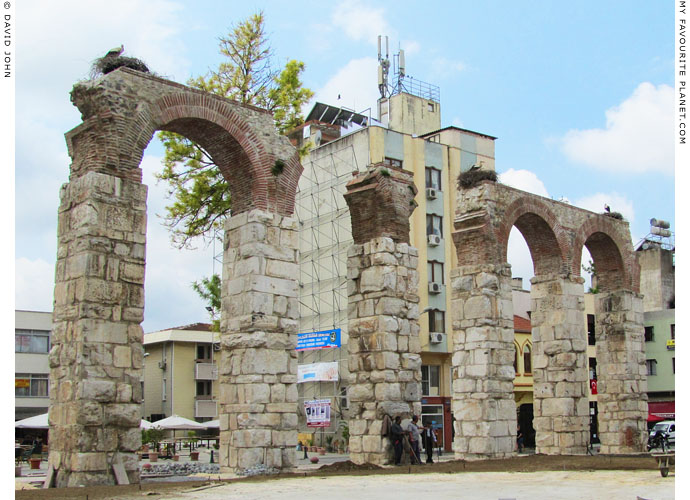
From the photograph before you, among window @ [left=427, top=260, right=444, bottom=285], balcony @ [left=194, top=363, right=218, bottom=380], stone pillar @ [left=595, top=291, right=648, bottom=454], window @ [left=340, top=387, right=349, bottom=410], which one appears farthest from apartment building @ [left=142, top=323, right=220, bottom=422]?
stone pillar @ [left=595, top=291, right=648, bottom=454]

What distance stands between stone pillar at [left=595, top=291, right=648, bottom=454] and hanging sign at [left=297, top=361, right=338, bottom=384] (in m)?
11.5

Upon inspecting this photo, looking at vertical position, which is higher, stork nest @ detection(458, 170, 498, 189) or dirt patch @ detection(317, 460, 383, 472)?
stork nest @ detection(458, 170, 498, 189)

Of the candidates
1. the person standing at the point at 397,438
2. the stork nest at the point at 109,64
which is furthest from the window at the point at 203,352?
the stork nest at the point at 109,64

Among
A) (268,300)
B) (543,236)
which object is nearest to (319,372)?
(543,236)

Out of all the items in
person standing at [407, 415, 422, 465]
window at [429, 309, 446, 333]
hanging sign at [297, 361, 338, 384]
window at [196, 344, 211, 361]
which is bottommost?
person standing at [407, 415, 422, 465]

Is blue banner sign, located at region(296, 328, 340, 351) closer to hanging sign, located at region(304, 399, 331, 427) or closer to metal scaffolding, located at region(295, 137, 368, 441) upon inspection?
metal scaffolding, located at region(295, 137, 368, 441)

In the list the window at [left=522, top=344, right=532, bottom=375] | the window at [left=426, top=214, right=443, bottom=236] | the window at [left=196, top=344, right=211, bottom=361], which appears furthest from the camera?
the window at [left=196, top=344, right=211, bottom=361]

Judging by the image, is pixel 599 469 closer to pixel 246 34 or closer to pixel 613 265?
pixel 613 265

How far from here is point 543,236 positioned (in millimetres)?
22984

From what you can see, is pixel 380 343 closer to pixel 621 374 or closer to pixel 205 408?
pixel 621 374

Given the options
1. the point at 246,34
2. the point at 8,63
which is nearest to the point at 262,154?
the point at 8,63

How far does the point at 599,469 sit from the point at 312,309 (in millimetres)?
21320

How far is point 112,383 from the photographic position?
1310cm

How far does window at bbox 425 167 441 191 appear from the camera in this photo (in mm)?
36031
